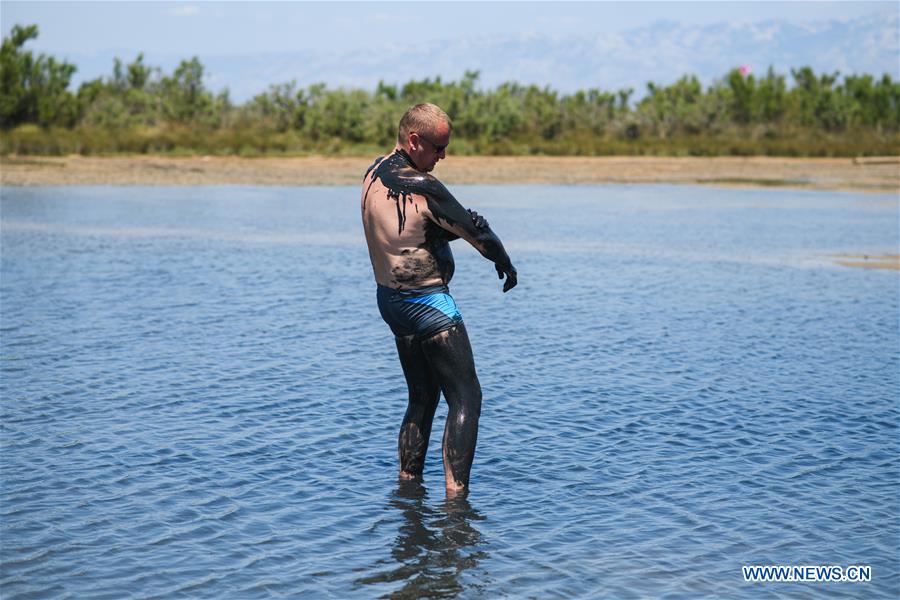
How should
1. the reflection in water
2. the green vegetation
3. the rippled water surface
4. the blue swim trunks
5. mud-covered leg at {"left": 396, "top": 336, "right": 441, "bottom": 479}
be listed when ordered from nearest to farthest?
the reflection in water < the rippled water surface < the blue swim trunks < mud-covered leg at {"left": 396, "top": 336, "right": 441, "bottom": 479} < the green vegetation

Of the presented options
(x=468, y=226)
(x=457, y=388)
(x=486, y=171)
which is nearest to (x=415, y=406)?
(x=457, y=388)

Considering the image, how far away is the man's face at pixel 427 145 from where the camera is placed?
6848mm

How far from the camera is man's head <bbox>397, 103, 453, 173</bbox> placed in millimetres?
6840

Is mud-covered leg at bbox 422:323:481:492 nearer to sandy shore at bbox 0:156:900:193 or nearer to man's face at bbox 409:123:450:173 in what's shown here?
man's face at bbox 409:123:450:173

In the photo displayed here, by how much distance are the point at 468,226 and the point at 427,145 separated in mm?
614

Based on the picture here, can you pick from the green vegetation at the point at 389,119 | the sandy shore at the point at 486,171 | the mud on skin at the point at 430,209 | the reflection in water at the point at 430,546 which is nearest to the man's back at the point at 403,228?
the mud on skin at the point at 430,209

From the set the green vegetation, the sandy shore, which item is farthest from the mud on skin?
the green vegetation

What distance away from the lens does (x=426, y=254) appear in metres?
6.88

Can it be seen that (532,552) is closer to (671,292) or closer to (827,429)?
(827,429)

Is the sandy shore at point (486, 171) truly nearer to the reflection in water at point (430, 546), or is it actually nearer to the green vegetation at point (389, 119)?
the green vegetation at point (389, 119)

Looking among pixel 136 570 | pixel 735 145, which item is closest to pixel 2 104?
pixel 735 145

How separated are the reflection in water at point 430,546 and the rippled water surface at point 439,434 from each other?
0.02m

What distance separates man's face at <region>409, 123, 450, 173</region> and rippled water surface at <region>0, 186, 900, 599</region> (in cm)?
214

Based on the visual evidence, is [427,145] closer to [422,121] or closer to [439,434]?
[422,121]
